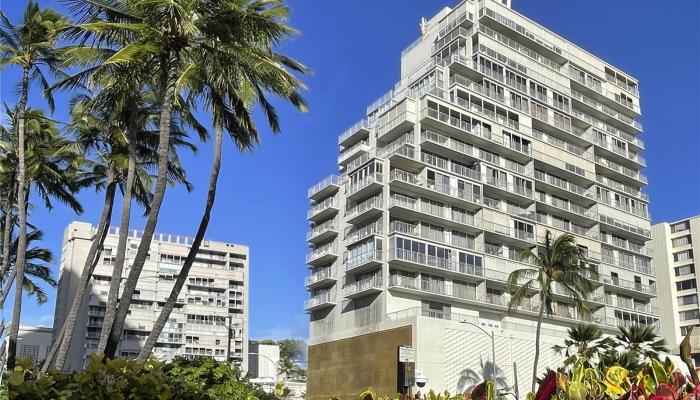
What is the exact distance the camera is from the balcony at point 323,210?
61.5 m

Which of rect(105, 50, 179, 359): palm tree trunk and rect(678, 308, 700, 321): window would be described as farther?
rect(678, 308, 700, 321): window

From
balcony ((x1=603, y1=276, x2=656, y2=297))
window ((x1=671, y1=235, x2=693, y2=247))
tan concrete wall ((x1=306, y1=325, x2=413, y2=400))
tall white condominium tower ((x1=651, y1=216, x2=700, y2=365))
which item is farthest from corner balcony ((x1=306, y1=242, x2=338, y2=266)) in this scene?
window ((x1=671, y1=235, x2=693, y2=247))

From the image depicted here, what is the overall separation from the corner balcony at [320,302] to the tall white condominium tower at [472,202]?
147 millimetres

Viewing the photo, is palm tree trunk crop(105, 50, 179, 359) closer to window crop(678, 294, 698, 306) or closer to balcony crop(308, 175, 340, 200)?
balcony crop(308, 175, 340, 200)

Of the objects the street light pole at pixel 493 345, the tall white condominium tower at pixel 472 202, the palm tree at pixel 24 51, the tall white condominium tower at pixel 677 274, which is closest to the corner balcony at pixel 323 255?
the tall white condominium tower at pixel 472 202

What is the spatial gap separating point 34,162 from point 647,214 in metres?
62.9

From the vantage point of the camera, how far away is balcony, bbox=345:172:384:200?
54.8 meters

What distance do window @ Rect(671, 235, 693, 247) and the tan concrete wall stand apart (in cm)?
5803

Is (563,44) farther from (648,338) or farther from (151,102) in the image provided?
(151,102)

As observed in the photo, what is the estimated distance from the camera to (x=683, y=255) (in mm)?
91875

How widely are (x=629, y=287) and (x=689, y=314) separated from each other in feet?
88.3

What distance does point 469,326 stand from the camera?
51219mm

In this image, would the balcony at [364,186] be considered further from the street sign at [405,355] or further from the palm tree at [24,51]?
the palm tree at [24,51]

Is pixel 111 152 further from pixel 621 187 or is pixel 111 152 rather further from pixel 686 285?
pixel 686 285
